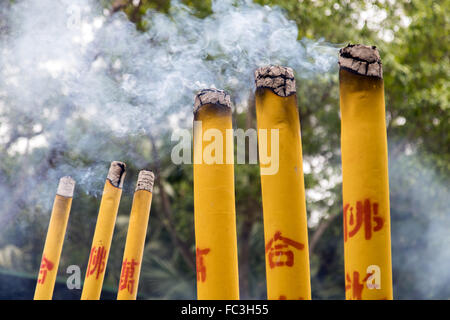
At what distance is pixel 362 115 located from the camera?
305 centimetres

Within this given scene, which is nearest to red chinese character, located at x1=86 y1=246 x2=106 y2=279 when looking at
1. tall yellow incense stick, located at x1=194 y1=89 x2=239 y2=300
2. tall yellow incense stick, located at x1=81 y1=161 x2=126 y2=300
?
tall yellow incense stick, located at x1=81 y1=161 x2=126 y2=300

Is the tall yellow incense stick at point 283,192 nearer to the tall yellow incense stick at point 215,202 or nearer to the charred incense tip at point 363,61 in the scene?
the tall yellow incense stick at point 215,202

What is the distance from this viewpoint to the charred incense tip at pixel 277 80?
3359 mm

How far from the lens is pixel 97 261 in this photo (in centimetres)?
523

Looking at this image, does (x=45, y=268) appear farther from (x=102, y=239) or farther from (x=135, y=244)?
(x=135, y=244)

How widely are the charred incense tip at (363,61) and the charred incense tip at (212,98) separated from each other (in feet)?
3.04

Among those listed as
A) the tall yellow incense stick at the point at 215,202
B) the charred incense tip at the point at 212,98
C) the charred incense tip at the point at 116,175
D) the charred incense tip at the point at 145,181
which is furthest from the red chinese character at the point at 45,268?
the charred incense tip at the point at 212,98

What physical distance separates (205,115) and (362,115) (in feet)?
3.78

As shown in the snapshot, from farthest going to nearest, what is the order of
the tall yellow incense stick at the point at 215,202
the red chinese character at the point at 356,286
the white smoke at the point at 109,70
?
1. the white smoke at the point at 109,70
2. the tall yellow incense stick at the point at 215,202
3. the red chinese character at the point at 356,286

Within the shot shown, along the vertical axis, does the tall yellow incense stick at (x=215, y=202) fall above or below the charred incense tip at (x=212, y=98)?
below

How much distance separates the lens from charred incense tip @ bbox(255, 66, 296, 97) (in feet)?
11.0

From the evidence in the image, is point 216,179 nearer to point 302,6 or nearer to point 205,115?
point 205,115
